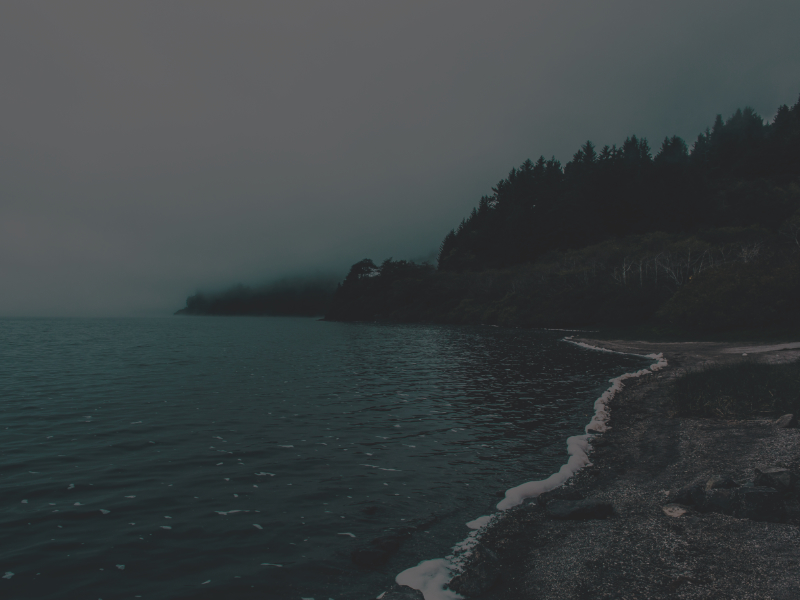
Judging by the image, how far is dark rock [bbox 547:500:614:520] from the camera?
27.7 ft

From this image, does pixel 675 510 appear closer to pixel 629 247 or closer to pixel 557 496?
pixel 557 496

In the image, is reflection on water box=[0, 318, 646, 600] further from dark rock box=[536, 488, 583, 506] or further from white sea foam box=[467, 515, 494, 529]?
dark rock box=[536, 488, 583, 506]

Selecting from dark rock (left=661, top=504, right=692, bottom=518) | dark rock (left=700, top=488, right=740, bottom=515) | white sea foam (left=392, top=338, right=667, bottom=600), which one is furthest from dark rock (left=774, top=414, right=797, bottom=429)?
dark rock (left=661, top=504, right=692, bottom=518)

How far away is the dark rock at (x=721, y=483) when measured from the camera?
873 cm

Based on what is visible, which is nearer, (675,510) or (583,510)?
(675,510)

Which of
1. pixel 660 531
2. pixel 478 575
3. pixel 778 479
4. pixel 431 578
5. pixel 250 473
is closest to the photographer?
pixel 478 575

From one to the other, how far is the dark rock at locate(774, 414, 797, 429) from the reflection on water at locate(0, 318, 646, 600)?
5999mm

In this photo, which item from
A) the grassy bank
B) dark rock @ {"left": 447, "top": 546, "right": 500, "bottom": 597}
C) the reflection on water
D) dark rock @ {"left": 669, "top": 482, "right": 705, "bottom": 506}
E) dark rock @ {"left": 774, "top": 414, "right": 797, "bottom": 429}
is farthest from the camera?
the grassy bank

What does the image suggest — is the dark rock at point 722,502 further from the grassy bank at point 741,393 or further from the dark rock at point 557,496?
the grassy bank at point 741,393

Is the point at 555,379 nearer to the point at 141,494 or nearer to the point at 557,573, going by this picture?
the point at 557,573

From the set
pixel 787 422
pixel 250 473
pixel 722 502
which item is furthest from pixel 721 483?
pixel 250 473

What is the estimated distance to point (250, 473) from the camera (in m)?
11.5

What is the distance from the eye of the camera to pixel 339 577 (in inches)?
275

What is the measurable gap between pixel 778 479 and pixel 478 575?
633 cm
